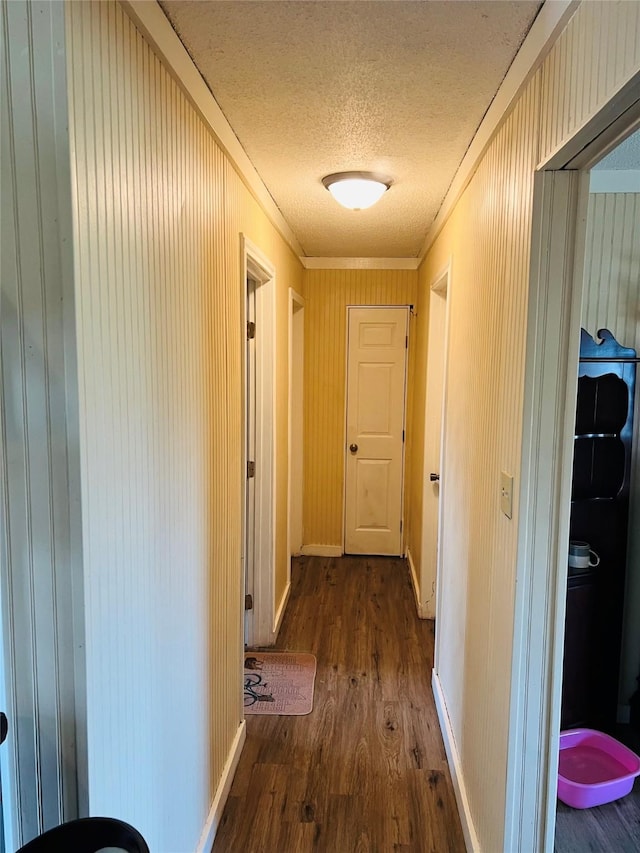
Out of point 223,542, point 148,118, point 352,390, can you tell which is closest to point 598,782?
point 223,542

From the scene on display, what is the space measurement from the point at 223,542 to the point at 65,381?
116cm

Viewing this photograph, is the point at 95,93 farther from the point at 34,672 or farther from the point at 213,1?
the point at 34,672

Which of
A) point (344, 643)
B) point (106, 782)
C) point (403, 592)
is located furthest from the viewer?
point (403, 592)

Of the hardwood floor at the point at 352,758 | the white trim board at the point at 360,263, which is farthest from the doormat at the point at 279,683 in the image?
the white trim board at the point at 360,263

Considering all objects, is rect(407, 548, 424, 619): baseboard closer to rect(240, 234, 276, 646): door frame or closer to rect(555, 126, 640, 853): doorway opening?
rect(240, 234, 276, 646): door frame

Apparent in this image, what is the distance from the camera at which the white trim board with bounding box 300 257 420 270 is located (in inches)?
172

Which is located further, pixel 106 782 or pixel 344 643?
pixel 344 643

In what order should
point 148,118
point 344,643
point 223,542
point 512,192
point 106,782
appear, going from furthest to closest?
1. point 344,643
2. point 223,542
3. point 512,192
4. point 148,118
5. point 106,782

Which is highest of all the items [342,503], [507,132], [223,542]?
[507,132]

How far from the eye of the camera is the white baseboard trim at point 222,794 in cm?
179

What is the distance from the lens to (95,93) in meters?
1.00

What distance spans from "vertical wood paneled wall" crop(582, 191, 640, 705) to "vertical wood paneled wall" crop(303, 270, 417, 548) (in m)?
2.09

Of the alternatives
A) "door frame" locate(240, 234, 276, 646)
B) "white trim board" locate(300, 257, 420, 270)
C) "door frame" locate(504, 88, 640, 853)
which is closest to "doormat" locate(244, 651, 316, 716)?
"door frame" locate(240, 234, 276, 646)

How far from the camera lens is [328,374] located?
4.57m
